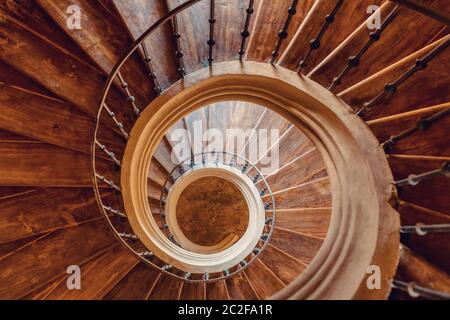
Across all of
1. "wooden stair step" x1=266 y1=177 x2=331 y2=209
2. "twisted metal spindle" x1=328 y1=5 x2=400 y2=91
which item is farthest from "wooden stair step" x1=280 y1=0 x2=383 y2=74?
"wooden stair step" x1=266 y1=177 x2=331 y2=209

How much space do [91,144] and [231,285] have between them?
2.98 meters

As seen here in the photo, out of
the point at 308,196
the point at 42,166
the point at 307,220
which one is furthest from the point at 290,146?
the point at 42,166

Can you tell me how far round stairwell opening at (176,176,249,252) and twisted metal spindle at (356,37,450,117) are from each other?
16.1ft

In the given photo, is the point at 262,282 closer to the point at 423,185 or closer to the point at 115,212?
the point at 115,212

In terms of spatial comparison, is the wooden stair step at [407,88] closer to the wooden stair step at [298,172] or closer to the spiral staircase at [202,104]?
the spiral staircase at [202,104]

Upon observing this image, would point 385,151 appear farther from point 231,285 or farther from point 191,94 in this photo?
point 231,285

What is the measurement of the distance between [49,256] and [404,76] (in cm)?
333

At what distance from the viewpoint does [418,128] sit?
5.39 ft

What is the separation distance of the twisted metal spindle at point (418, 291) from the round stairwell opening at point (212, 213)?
17.0 feet

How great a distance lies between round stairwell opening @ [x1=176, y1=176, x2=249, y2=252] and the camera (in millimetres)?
6922

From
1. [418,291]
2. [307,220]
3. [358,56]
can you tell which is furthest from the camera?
[307,220]

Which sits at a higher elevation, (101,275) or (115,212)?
(115,212)

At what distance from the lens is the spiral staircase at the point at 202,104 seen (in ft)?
6.04
